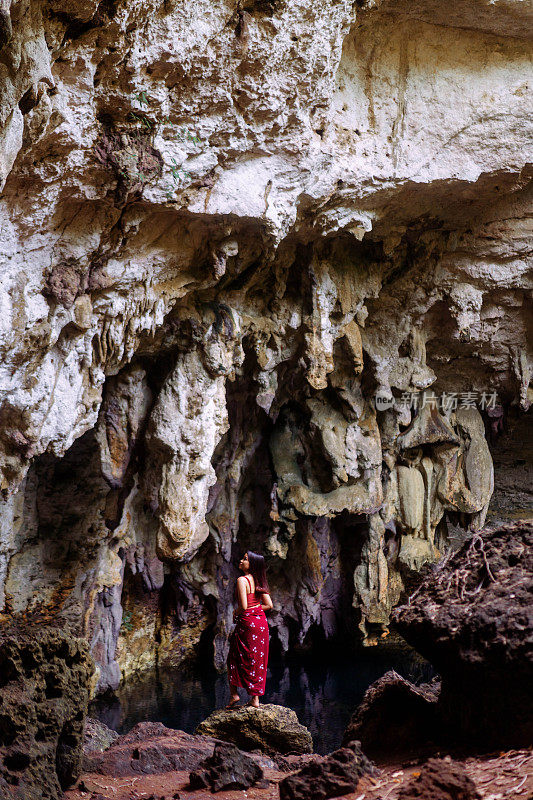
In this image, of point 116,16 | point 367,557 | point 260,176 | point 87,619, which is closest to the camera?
point 116,16

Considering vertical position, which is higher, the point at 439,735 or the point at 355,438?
the point at 355,438

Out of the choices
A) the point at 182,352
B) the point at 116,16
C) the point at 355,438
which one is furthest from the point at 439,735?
the point at 355,438

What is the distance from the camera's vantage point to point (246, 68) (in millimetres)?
4473

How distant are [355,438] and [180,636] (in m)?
3.39

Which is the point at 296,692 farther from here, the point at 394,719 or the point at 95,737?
the point at 394,719

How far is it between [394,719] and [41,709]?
1.56 metres

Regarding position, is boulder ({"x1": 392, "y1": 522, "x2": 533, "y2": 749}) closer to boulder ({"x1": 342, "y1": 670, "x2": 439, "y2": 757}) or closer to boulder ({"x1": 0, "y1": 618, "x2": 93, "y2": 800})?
boulder ({"x1": 342, "y1": 670, "x2": 439, "y2": 757})

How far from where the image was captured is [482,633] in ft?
8.05

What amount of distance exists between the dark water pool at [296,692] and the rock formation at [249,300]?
1.56ft

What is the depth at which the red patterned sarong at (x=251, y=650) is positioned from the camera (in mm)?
5195

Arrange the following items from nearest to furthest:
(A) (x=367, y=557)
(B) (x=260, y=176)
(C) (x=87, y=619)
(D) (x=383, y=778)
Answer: (D) (x=383, y=778)
(B) (x=260, y=176)
(C) (x=87, y=619)
(A) (x=367, y=557)

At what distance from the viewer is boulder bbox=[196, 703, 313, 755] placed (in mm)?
4828

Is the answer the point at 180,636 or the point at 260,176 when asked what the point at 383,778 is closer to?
the point at 260,176

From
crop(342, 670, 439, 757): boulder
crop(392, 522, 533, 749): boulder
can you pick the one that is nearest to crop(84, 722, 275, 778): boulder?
crop(342, 670, 439, 757): boulder
